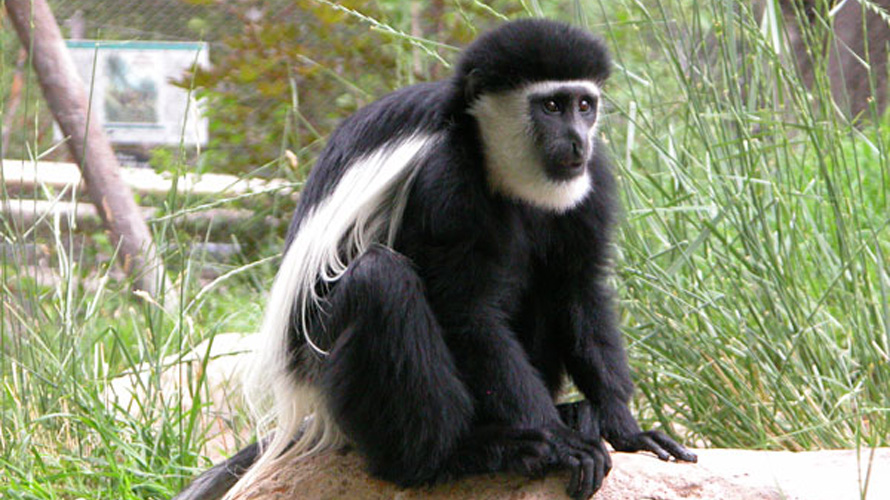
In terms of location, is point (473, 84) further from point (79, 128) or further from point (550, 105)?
point (79, 128)

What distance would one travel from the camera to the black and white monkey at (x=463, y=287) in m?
1.59

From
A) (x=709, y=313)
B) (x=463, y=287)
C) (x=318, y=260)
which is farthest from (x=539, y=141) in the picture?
(x=709, y=313)

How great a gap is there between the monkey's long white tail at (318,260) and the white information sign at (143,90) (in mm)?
2104

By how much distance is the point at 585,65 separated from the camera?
1.76m

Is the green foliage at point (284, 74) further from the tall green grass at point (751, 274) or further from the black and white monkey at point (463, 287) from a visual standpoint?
the black and white monkey at point (463, 287)

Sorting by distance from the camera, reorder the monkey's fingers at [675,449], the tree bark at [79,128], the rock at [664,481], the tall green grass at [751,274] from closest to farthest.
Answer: the rock at [664,481] < the monkey's fingers at [675,449] < the tall green grass at [751,274] < the tree bark at [79,128]

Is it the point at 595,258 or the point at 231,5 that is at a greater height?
the point at 231,5

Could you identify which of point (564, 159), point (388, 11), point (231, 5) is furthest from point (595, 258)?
point (231, 5)

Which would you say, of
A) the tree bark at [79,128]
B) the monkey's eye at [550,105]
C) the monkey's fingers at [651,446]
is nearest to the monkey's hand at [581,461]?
the monkey's fingers at [651,446]

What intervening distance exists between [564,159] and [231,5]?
254 cm

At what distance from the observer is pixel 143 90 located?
3.96 meters

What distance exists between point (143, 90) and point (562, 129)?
2559mm

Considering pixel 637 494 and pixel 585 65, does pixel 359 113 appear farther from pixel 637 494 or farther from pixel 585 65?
pixel 637 494

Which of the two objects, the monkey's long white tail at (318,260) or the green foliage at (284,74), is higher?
the green foliage at (284,74)
